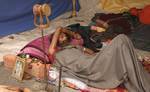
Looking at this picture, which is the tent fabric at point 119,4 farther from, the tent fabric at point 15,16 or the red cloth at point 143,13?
the tent fabric at point 15,16

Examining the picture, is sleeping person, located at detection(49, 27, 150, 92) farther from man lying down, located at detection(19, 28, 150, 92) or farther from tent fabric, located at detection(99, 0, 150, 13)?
tent fabric, located at detection(99, 0, 150, 13)

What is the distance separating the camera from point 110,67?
2.13 m

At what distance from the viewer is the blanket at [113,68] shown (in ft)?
6.82

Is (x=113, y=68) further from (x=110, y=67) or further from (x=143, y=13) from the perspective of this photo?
(x=143, y=13)

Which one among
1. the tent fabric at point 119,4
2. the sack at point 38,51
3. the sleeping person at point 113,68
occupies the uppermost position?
the tent fabric at point 119,4

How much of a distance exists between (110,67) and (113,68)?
0.02 m

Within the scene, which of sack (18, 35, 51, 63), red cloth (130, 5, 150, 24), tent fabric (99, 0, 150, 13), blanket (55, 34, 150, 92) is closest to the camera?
blanket (55, 34, 150, 92)

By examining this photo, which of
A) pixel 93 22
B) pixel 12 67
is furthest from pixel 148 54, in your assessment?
pixel 12 67

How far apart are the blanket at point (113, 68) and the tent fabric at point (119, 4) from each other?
203cm

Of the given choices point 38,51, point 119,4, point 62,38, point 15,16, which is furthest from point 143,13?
point 38,51

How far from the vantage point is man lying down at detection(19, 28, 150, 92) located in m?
2.08

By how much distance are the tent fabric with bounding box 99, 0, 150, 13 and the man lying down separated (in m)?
1.97

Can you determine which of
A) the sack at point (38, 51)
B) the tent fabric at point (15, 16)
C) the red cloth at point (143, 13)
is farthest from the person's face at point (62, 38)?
the red cloth at point (143, 13)

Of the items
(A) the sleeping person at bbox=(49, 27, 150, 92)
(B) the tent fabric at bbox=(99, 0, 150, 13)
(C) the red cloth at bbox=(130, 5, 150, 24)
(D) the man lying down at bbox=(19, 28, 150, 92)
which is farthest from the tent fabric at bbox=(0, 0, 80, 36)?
(A) the sleeping person at bbox=(49, 27, 150, 92)
